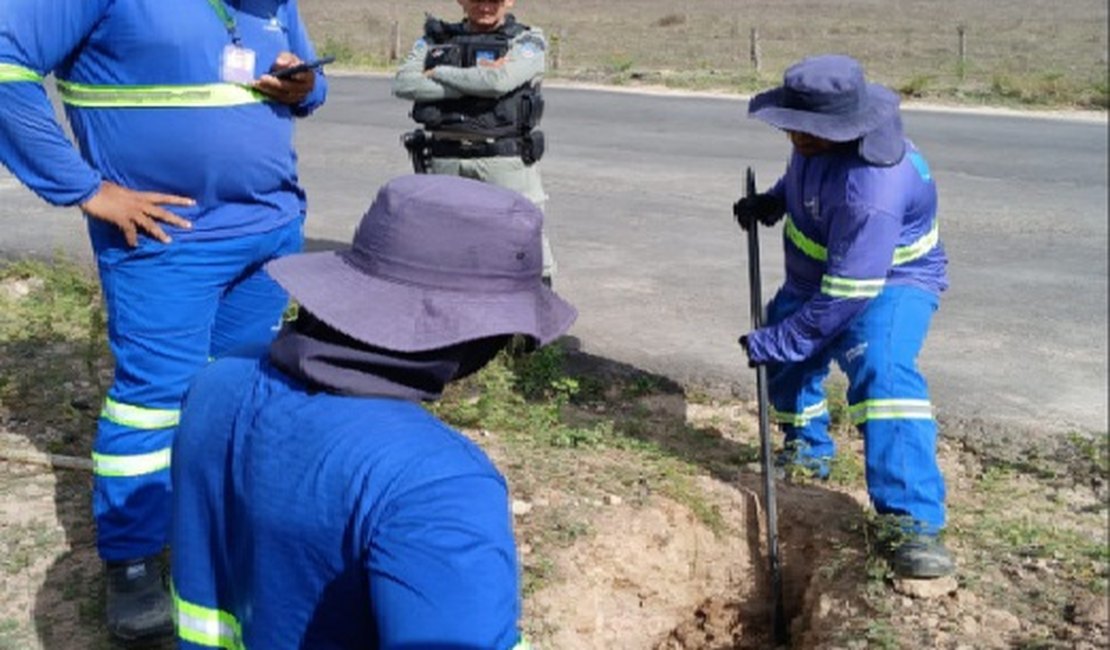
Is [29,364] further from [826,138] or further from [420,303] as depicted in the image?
[420,303]

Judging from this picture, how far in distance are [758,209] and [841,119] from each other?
853 millimetres

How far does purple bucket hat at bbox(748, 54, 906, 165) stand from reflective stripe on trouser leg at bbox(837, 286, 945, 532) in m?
0.50

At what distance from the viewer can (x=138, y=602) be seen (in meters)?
3.41

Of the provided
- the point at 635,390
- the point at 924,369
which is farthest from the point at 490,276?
the point at 924,369

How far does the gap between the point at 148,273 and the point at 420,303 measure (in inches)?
73.6

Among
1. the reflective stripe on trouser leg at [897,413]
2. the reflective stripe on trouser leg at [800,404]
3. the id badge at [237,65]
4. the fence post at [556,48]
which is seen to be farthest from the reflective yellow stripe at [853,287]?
the fence post at [556,48]

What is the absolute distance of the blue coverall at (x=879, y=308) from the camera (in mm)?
3775

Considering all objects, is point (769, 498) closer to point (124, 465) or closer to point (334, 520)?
point (124, 465)

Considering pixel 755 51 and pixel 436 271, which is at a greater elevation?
pixel 436 271

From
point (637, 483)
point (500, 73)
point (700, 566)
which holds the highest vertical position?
point (500, 73)

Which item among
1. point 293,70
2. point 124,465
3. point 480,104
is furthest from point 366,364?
point 480,104

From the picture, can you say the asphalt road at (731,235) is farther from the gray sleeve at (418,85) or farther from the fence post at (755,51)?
the fence post at (755,51)

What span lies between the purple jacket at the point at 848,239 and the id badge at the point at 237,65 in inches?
70.5

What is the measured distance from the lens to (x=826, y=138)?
373 cm
